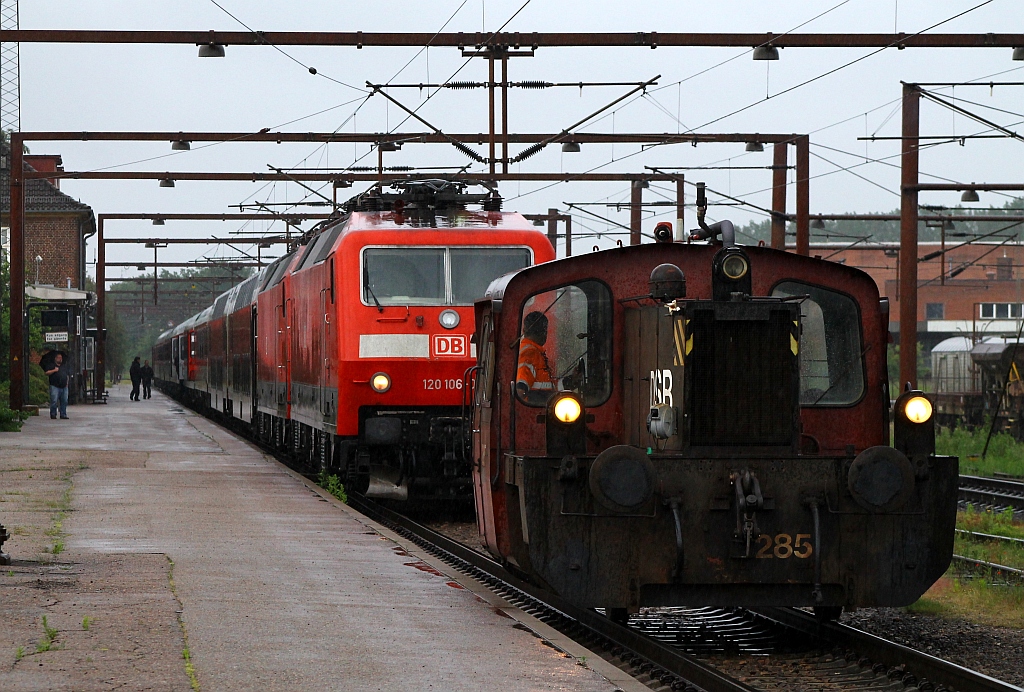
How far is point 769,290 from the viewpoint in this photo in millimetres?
8719

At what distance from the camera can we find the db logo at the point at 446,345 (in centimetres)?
1505

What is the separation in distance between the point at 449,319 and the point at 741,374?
7.22m

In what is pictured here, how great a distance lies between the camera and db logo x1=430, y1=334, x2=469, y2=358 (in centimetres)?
1505

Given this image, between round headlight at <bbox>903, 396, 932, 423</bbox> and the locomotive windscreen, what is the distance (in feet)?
2.12

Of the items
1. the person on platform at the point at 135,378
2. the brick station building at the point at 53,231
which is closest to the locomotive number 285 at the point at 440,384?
the person on platform at the point at 135,378

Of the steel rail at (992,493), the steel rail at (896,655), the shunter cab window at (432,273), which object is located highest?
the shunter cab window at (432,273)

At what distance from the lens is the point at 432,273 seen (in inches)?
604

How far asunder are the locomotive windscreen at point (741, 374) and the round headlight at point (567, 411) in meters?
0.64

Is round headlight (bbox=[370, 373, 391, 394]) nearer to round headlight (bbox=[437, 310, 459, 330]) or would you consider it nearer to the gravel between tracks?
round headlight (bbox=[437, 310, 459, 330])

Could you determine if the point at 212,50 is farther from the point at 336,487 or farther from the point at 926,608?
the point at 926,608

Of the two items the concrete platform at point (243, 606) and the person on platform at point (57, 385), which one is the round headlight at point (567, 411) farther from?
the person on platform at point (57, 385)

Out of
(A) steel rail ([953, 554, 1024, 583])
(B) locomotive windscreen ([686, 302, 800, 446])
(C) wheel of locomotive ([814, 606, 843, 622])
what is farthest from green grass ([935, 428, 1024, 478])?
(B) locomotive windscreen ([686, 302, 800, 446])

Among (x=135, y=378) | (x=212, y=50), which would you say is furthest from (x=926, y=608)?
(x=135, y=378)

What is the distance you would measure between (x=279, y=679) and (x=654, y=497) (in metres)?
2.37
